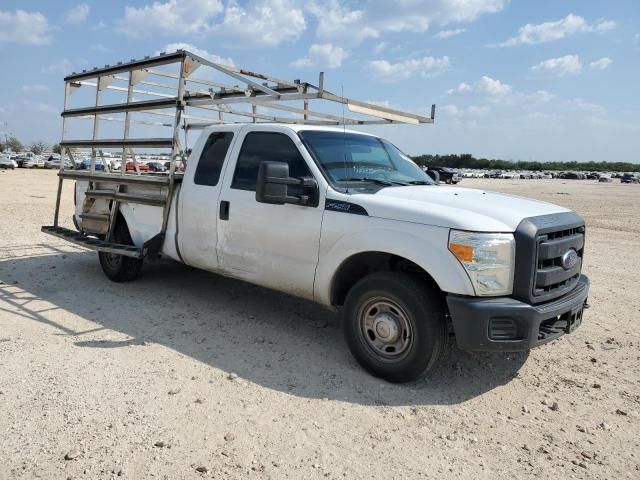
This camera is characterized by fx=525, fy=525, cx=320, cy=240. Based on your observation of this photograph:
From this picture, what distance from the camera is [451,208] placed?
3.84 metres

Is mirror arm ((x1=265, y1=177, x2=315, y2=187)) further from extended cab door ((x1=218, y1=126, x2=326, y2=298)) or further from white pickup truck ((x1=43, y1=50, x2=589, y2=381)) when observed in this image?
extended cab door ((x1=218, y1=126, x2=326, y2=298))

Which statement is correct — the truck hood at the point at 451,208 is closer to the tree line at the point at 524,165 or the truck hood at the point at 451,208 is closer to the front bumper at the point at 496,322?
the front bumper at the point at 496,322

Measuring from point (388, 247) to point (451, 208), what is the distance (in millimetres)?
540

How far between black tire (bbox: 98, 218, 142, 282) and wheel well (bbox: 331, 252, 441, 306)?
332cm

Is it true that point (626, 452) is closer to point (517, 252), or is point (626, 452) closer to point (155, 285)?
point (517, 252)

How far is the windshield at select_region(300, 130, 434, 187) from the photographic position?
4645mm

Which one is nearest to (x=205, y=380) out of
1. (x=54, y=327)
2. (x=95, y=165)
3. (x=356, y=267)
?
(x=356, y=267)

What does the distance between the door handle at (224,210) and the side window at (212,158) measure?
0.92 feet

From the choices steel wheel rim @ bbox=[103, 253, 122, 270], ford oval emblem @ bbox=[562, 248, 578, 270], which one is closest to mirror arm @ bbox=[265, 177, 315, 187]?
ford oval emblem @ bbox=[562, 248, 578, 270]

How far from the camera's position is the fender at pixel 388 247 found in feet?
12.0

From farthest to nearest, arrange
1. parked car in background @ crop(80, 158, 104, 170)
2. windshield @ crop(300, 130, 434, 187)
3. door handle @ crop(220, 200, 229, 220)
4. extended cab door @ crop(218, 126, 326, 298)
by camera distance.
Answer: parked car in background @ crop(80, 158, 104, 170)
door handle @ crop(220, 200, 229, 220)
windshield @ crop(300, 130, 434, 187)
extended cab door @ crop(218, 126, 326, 298)

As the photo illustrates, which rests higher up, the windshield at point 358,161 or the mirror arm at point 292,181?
the windshield at point 358,161

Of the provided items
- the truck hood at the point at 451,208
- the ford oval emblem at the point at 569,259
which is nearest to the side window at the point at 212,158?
the truck hood at the point at 451,208

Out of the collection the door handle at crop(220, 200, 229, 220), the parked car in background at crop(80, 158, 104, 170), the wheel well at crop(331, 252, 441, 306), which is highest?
the parked car in background at crop(80, 158, 104, 170)
